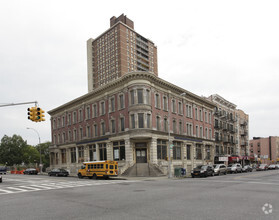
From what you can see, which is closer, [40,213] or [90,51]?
[40,213]

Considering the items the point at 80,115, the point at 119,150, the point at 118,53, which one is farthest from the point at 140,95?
the point at 118,53

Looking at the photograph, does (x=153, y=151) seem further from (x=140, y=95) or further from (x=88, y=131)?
(x=88, y=131)

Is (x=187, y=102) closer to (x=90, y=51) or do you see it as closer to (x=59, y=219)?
(x=59, y=219)

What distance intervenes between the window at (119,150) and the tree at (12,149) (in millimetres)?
81560

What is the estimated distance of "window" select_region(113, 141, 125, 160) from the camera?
137 feet

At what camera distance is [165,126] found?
1732 inches

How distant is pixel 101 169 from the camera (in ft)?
108

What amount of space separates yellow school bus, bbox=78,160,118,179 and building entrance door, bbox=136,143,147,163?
7332 millimetres

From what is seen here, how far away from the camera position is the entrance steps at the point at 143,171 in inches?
1446

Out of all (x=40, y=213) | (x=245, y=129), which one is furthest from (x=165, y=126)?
(x=245, y=129)

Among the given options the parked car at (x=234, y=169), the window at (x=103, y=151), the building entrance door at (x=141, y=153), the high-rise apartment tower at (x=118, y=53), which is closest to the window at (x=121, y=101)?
the building entrance door at (x=141, y=153)

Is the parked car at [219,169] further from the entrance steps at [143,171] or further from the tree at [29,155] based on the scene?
the tree at [29,155]

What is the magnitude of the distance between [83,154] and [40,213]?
42318 millimetres

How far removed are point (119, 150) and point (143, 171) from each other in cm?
665
